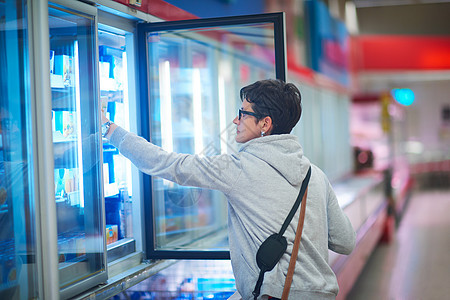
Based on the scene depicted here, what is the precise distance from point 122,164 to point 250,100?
52.0 inches

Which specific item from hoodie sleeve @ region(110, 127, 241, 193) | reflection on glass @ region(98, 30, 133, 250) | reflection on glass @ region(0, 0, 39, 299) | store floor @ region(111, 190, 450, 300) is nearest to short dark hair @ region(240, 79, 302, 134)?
hoodie sleeve @ region(110, 127, 241, 193)

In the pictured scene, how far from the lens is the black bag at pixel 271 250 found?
7.04ft

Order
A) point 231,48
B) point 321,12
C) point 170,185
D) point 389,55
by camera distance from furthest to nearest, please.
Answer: point 389,55 → point 321,12 → point 231,48 → point 170,185

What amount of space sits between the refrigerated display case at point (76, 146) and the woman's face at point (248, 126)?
925 millimetres

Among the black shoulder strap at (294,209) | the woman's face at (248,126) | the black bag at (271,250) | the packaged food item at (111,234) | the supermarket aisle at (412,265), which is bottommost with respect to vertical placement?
the supermarket aisle at (412,265)

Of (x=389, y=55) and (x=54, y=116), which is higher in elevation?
(x=389, y=55)

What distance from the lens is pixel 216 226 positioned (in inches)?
213

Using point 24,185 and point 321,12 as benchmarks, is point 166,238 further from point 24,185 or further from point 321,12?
point 321,12

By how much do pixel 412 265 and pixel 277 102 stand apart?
18.8ft

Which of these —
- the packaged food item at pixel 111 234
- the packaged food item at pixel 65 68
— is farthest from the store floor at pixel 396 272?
the packaged food item at pixel 65 68

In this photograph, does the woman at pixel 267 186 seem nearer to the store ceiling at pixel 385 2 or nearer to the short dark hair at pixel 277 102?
the short dark hair at pixel 277 102

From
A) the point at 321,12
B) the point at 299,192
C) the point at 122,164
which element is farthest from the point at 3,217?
the point at 321,12

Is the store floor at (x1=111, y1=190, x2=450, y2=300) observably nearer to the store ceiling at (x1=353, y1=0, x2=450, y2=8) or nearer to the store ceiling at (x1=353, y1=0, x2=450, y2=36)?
the store ceiling at (x1=353, y1=0, x2=450, y2=8)

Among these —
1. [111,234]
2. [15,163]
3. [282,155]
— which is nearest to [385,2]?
[111,234]
